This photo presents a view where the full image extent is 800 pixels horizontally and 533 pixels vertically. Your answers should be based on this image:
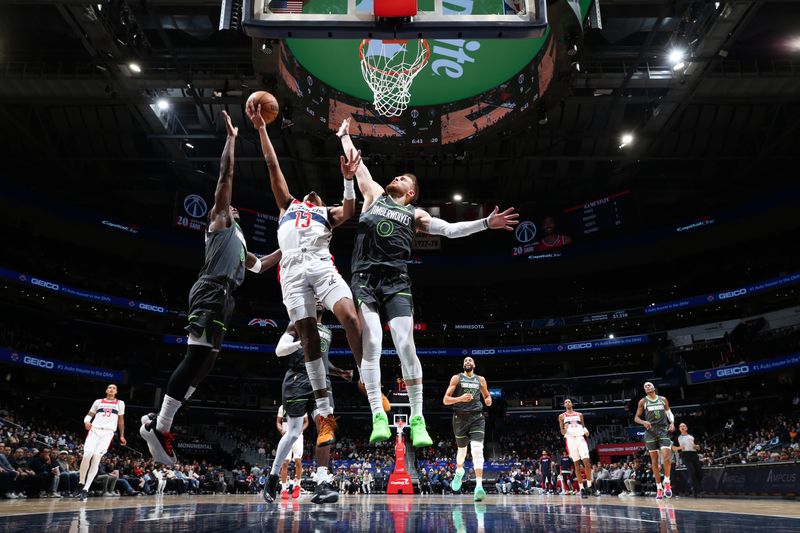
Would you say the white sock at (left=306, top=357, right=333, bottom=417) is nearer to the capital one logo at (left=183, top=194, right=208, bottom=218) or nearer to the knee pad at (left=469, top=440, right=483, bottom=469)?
the knee pad at (left=469, top=440, right=483, bottom=469)

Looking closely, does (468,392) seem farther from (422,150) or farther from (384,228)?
(422,150)

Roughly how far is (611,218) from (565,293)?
1236 cm

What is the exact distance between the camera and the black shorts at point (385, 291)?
4797 mm

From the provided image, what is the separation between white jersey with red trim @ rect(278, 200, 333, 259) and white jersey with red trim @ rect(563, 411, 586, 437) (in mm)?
9778

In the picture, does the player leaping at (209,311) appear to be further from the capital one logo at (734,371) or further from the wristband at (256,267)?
the capital one logo at (734,371)

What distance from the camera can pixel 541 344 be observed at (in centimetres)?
3559

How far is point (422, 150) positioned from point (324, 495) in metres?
11.5

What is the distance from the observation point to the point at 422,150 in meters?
15.6

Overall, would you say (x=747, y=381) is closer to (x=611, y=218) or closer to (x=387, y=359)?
(x=611, y=218)

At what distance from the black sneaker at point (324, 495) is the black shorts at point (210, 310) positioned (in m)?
1.71

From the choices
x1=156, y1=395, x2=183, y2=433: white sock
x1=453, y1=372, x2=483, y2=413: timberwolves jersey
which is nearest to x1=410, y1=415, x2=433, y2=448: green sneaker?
x1=156, y1=395, x2=183, y2=433: white sock

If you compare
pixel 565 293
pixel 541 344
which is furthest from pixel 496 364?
pixel 565 293

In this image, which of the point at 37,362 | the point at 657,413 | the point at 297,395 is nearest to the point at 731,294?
the point at 657,413

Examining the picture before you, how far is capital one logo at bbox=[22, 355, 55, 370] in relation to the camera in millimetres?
24625
